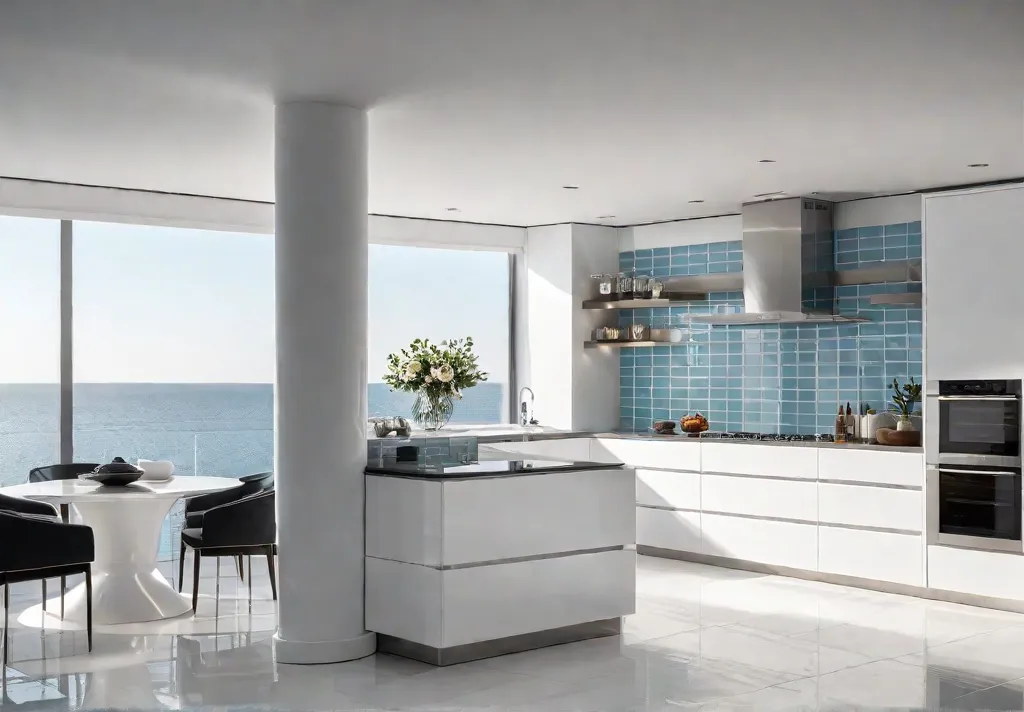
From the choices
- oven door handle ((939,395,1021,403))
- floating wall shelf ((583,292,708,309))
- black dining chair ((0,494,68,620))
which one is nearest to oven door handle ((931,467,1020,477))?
oven door handle ((939,395,1021,403))

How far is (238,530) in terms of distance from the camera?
5.74 metres

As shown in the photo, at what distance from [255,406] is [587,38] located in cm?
2344

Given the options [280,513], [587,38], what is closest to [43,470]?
[280,513]

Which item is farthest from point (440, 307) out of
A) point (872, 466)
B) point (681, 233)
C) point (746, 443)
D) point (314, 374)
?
point (314, 374)

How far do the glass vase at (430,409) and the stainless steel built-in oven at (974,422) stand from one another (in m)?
2.97

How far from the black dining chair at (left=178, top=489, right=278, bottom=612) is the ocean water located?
59.1 ft

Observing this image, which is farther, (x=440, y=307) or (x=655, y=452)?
(x=440, y=307)

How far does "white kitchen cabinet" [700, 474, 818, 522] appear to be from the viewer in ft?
23.3

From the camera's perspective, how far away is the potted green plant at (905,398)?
691cm

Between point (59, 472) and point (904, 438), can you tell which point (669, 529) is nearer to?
point (904, 438)

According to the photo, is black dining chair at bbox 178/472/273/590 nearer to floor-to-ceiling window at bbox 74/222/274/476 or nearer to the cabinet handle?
the cabinet handle

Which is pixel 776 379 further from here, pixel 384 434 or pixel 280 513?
pixel 280 513

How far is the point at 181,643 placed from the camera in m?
5.29

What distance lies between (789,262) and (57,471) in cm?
479
